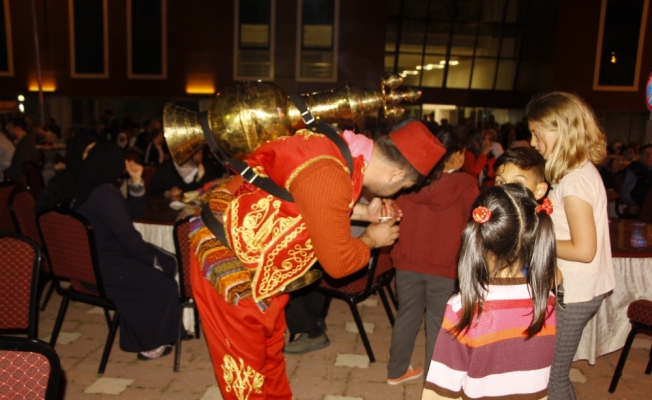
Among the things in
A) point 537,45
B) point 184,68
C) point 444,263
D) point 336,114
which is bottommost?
point 444,263

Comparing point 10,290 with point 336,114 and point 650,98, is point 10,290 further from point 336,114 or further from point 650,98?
point 650,98

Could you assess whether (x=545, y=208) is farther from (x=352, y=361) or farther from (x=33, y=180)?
(x=33, y=180)

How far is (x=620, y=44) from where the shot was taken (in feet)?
65.7

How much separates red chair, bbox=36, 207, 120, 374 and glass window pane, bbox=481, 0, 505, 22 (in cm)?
2298

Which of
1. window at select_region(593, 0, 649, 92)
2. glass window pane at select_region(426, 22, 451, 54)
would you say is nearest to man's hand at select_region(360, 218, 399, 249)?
window at select_region(593, 0, 649, 92)

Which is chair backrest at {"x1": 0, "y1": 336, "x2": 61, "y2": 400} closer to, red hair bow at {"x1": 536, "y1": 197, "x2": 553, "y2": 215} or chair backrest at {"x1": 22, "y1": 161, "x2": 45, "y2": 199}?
red hair bow at {"x1": 536, "y1": 197, "x2": 553, "y2": 215}

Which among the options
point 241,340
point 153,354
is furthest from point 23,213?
point 241,340

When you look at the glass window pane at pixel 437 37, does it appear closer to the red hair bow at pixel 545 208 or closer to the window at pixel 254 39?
the window at pixel 254 39

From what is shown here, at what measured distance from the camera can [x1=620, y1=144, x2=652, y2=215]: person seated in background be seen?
19.9 feet

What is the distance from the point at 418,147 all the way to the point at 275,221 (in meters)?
0.60

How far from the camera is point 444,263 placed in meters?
2.91

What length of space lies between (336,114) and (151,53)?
1942 cm

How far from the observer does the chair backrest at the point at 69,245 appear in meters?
3.23

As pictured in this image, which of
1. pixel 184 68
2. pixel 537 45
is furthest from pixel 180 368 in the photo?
pixel 537 45
